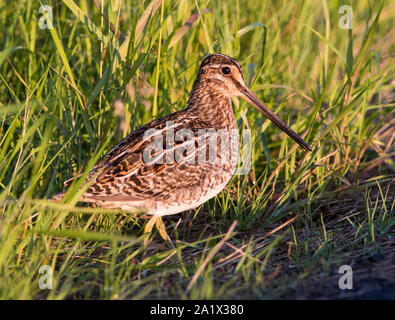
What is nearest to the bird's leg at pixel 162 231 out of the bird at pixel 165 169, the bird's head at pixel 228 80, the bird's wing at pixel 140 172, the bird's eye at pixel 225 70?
the bird at pixel 165 169

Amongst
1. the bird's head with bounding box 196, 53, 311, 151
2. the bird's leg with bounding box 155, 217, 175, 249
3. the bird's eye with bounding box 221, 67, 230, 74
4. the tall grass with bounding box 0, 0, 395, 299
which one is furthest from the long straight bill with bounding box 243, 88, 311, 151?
the bird's leg with bounding box 155, 217, 175, 249

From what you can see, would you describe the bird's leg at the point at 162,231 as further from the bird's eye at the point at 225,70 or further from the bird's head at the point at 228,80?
the bird's eye at the point at 225,70

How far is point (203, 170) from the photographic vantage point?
13.7ft

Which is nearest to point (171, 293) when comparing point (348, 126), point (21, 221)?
point (21, 221)

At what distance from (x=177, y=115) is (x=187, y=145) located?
14.4 inches

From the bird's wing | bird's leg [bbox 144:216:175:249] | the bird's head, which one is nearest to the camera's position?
the bird's wing

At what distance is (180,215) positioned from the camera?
15.8 feet

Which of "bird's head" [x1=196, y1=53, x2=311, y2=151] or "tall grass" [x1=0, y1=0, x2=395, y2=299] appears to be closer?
"tall grass" [x1=0, y1=0, x2=395, y2=299]

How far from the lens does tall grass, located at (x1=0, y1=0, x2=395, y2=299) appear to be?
3439 millimetres

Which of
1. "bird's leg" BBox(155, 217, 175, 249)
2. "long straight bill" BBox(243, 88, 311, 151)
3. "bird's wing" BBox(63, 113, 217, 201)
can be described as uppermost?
"long straight bill" BBox(243, 88, 311, 151)

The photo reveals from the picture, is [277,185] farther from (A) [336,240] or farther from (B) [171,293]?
(B) [171,293]

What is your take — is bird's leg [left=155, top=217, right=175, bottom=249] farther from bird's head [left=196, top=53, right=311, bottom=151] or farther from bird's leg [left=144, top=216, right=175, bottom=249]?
bird's head [left=196, top=53, right=311, bottom=151]

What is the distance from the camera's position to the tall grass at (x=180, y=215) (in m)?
3.44

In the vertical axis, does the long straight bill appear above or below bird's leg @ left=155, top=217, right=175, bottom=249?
above
